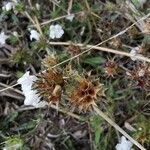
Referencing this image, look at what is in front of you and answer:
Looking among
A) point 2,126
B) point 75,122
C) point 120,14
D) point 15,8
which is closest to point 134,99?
point 75,122

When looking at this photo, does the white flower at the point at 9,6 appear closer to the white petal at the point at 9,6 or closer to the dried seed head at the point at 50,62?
the white petal at the point at 9,6

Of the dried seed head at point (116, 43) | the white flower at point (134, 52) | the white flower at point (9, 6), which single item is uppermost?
the white flower at point (9, 6)

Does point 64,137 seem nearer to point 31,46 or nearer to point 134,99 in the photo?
point 134,99

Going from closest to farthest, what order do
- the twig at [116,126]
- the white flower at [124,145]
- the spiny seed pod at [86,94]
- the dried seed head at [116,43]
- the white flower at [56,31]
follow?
the spiny seed pod at [86,94], the twig at [116,126], the white flower at [124,145], the dried seed head at [116,43], the white flower at [56,31]

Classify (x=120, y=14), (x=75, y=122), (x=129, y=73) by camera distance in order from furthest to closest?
(x=120, y=14) < (x=75, y=122) < (x=129, y=73)

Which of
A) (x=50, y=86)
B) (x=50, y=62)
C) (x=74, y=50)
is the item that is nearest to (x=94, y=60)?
(x=74, y=50)

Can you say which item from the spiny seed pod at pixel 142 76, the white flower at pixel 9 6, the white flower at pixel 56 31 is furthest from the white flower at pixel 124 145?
the white flower at pixel 9 6
